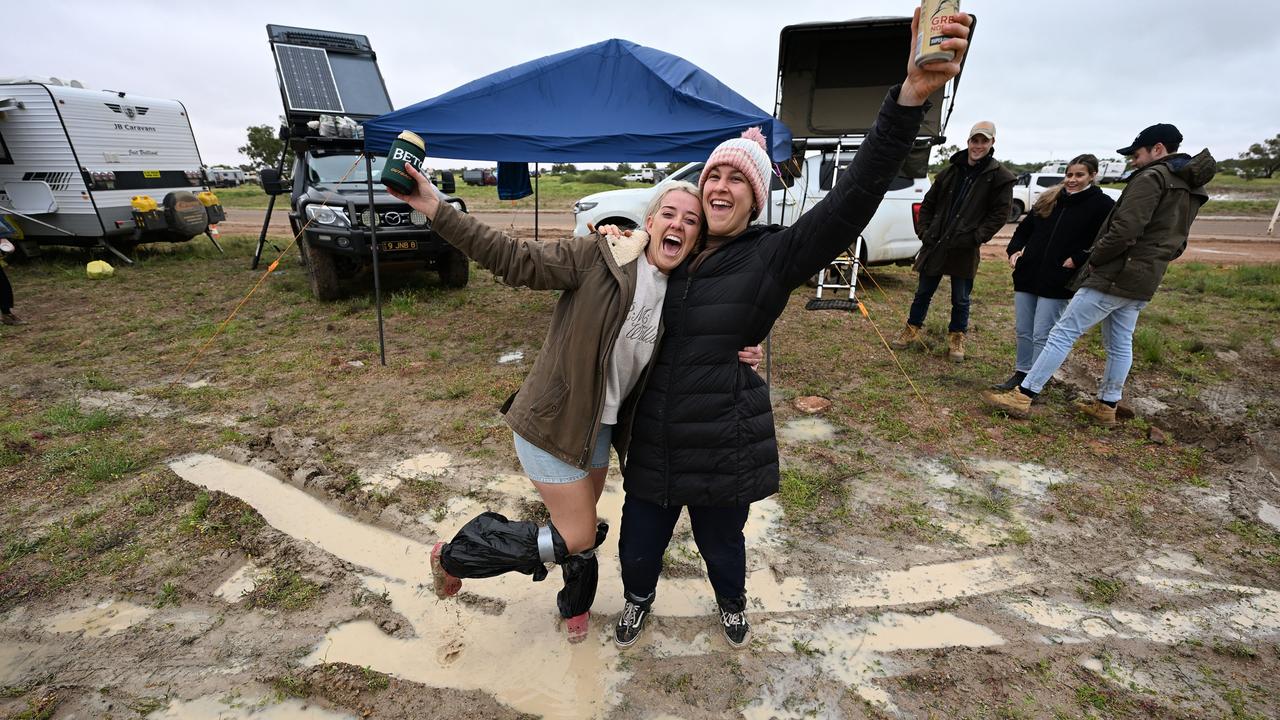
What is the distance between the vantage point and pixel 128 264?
9539mm

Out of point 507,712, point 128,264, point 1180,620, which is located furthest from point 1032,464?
point 128,264

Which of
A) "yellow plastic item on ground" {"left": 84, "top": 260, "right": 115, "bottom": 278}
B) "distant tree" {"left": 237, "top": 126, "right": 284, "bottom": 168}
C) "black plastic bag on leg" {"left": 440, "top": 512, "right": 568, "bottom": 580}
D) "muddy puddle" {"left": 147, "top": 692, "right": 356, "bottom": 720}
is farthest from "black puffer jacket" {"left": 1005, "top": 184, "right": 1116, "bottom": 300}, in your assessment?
"distant tree" {"left": 237, "top": 126, "right": 284, "bottom": 168}

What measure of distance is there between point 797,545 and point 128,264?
39.4 ft

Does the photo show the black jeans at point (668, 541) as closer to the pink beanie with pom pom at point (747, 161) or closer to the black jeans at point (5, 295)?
the pink beanie with pom pom at point (747, 161)

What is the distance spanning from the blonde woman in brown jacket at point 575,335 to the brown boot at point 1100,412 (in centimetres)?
388

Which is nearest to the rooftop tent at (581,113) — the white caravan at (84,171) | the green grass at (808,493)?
the green grass at (808,493)

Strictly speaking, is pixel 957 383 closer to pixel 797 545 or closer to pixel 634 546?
pixel 797 545

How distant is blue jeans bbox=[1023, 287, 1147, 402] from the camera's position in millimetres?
3842

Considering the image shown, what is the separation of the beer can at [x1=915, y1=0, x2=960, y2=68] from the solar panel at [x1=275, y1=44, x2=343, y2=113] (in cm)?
825

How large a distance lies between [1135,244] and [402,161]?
4432 millimetres

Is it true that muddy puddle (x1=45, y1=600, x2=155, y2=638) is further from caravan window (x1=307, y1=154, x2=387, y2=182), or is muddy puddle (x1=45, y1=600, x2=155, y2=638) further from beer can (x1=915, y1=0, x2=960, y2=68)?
caravan window (x1=307, y1=154, x2=387, y2=182)

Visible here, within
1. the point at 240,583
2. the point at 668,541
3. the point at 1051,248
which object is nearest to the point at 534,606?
the point at 668,541

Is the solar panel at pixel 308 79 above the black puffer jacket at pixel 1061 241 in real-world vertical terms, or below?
above

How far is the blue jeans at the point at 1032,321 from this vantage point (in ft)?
14.1
